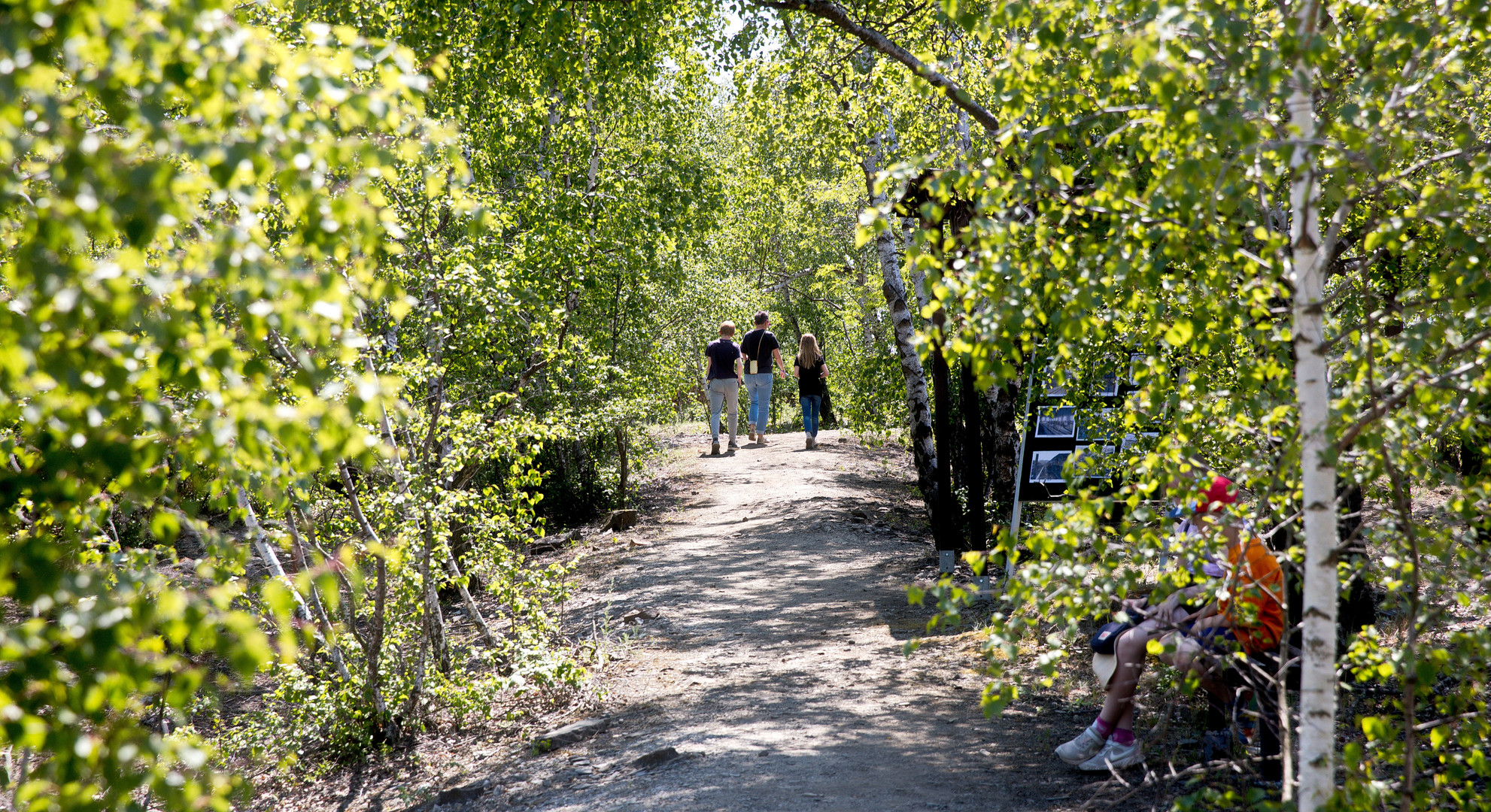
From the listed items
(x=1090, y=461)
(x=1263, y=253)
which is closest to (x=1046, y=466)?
(x=1090, y=461)

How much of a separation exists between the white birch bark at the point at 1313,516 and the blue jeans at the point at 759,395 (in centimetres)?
1166

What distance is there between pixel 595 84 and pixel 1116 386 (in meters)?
5.11

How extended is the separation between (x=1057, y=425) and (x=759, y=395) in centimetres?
863

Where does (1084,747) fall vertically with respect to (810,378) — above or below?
below

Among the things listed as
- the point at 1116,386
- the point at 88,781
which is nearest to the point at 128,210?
the point at 88,781

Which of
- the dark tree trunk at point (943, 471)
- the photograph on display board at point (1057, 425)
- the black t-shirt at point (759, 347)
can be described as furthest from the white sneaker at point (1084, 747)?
the black t-shirt at point (759, 347)

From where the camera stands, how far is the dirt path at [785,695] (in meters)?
3.95

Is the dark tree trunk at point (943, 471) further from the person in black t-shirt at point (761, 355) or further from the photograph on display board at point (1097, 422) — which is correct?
the person in black t-shirt at point (761, 355)

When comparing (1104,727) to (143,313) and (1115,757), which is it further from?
(143,313)

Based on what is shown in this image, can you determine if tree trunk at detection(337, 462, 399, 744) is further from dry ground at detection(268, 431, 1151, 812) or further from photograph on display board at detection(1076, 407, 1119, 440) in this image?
photograph on display board at detection(1076, 407, 1119, 440)

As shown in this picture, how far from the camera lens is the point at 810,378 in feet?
45.4

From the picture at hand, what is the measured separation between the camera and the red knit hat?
270 cm

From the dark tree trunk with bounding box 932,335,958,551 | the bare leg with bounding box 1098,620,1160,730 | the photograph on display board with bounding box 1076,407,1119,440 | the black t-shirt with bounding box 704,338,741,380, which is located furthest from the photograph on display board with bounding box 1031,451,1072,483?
the black t-shirt with bounding box 704,338,741,380

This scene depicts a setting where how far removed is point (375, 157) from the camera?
153cm
